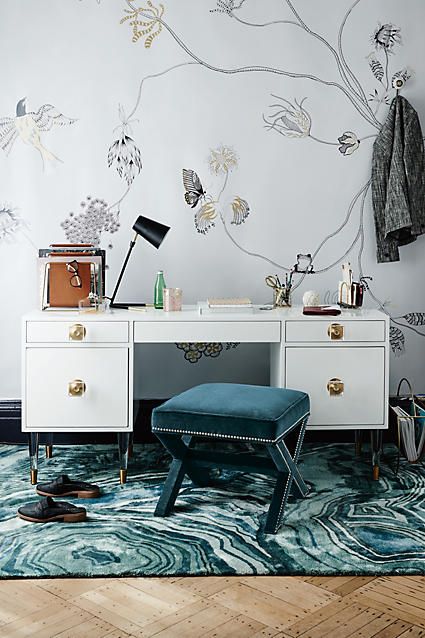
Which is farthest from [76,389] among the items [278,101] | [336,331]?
[278,101]

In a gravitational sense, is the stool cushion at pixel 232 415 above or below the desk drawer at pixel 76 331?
below

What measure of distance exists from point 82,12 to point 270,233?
143 cm

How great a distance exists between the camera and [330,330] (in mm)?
3416

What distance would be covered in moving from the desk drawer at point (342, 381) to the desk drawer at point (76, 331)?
0.74m

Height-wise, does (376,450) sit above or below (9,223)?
below

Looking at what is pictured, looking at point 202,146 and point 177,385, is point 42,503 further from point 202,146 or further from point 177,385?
point 202,146

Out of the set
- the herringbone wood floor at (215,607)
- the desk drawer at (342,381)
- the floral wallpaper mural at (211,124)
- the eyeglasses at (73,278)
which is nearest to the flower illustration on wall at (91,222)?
the floral wallpaper mural at (211,124)

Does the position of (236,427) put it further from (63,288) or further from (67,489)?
(63,288)

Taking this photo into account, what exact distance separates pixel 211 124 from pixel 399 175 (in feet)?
3.16

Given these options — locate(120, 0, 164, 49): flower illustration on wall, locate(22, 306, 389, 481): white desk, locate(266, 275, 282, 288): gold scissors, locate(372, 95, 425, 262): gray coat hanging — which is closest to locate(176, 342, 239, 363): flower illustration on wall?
locate(266, 275, 282, 288): gold scissors

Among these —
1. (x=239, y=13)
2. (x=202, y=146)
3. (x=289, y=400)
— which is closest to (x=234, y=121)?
(x=202, y=146)

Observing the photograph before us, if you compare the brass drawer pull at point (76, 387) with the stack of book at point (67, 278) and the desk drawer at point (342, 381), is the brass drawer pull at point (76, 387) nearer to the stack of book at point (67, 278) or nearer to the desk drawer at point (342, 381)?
the stack of book at point (67, 278)

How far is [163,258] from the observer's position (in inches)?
159

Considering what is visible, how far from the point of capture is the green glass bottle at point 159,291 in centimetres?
368
